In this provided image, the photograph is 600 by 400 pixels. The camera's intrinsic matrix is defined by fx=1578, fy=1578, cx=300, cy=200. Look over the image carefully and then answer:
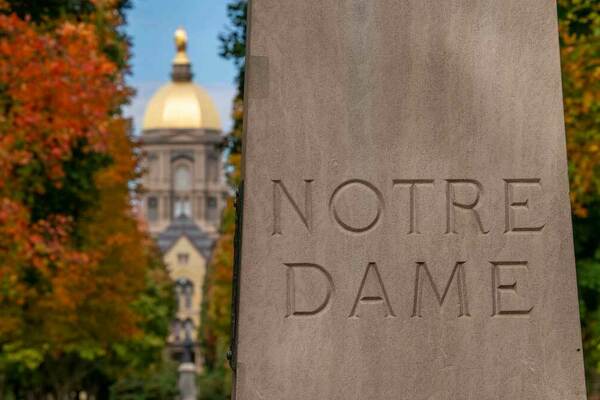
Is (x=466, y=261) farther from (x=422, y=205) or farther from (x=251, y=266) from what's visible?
(x=251, y=266)

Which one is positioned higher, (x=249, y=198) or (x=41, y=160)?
(x=41, y=160)

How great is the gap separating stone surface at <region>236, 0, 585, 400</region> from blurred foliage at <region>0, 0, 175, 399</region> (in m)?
11.8

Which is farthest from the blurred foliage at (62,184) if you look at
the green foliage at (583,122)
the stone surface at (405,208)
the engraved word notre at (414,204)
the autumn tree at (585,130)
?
the engraved word notre at (414,204)

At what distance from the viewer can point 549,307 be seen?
803 cm

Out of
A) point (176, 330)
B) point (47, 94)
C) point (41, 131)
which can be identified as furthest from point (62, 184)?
point (176, 330)

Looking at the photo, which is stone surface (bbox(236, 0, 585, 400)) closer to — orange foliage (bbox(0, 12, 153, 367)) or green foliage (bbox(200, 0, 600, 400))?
green foliage (bbox(200, 0, 600, 400))

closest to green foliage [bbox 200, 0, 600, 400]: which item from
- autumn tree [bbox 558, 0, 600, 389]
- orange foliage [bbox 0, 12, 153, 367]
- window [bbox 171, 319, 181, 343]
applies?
autumn tree [bbox 558, 0, 600, 389]

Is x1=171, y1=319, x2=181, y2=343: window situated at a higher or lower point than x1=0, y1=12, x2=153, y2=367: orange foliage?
higher

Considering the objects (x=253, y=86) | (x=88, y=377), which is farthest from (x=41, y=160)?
(x=88, y=377)

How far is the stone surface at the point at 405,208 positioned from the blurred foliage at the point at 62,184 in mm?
11759

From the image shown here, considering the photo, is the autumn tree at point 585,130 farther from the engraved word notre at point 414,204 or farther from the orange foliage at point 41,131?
the orange foliage at point 41,131

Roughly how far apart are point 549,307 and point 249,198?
1623mm

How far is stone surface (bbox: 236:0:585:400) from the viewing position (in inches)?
313

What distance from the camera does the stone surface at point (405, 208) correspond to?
26.1ft
